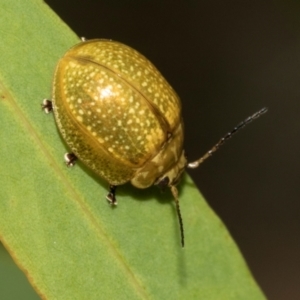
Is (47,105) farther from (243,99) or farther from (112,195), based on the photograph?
(243,99)

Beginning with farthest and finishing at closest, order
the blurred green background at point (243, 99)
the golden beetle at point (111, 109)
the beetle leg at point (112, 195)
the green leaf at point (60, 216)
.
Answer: the blurred green background at point (243, 99) → the beetle leg at point (112, 195) → the golden beetle at point (111, 109) → the green leaf at point (60, 216)

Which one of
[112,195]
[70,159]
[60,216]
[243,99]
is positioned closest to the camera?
[60,216]

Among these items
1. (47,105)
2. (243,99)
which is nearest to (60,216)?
(47,105)

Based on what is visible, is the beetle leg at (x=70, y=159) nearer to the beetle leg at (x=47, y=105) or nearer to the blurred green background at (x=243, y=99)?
the beetle leg at (x=47, y=105)

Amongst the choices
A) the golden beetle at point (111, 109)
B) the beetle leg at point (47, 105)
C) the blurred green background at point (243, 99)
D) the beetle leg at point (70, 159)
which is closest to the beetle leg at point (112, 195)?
the golden beetle at point (111, 109)

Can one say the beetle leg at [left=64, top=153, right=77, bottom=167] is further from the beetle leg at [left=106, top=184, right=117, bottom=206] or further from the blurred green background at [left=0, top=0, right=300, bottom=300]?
the blurred green background at [left=0, top=0, right=300, bottom=300]
